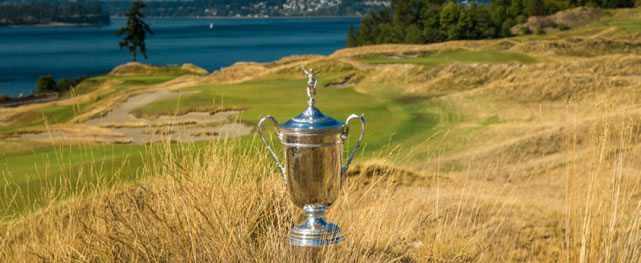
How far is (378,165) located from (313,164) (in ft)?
11.4

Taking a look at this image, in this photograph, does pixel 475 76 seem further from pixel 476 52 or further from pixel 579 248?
pixel 579 248

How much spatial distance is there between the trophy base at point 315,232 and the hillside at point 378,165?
8 centimetres

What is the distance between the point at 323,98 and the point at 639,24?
15042 mm

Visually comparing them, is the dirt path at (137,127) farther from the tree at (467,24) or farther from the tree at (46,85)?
the tree at (467,24)

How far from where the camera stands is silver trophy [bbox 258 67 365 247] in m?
4.51

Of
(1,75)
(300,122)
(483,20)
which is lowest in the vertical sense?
(1,75)

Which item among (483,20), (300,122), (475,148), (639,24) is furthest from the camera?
(483,20)

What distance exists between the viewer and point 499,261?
594 cm

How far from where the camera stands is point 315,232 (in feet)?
15.4

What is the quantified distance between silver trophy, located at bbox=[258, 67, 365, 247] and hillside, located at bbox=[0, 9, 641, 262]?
14 centimetres

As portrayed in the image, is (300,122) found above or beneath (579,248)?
above

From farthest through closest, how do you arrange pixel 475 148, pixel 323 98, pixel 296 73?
pixel 296 73, pixel 323 98, pixel 475 148

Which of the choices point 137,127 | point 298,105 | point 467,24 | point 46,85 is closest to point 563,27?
point 467,24

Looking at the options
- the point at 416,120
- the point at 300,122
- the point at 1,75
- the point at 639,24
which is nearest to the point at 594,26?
the point at 639,24
